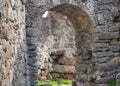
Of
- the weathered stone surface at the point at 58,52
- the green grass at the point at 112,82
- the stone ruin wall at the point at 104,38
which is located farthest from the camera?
the weathered stone surface at the point at 58,52

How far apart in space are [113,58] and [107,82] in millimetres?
523

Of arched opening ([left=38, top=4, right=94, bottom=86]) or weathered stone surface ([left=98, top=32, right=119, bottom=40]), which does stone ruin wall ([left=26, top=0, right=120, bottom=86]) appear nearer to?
weathered stone surface ([left=98, top=32, right=119, bottom=40])

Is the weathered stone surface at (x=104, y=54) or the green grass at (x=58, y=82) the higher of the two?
the weathered stone surface at (x=104, y=54)

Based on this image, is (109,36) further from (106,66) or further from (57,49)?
(57,49)

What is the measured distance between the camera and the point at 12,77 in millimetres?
2029

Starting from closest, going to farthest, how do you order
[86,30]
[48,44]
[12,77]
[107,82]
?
[12,77]
[107,82]
[86,30]
[48,44]

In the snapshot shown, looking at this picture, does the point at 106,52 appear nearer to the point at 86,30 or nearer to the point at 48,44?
the point at 86,30

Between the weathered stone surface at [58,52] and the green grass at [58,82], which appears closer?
the green grass at [58,82]

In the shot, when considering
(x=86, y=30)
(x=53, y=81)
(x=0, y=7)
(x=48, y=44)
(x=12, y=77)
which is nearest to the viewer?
(x=0, y=7)

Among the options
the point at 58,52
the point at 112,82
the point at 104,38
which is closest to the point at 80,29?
the point at 104,38

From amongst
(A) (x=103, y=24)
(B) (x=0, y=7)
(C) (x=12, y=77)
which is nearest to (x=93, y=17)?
(A) (x=103, y=24)

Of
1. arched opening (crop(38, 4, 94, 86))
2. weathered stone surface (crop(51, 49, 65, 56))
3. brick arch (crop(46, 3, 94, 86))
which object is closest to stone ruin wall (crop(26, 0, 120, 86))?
brick arch (crop(46, 3, 94, 86))

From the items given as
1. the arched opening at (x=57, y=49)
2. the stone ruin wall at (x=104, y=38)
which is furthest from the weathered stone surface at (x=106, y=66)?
the arched opening at (x=57, y=49)

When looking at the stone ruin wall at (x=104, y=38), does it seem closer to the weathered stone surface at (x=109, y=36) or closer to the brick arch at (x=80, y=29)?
the weathered stone surface at (x=109, y=36)
